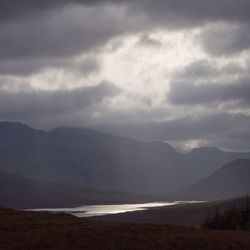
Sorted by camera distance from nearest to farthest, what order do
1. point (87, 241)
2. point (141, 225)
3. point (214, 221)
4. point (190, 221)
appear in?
1. point (87, 241)
2. point (141, 225)
3. point (214, 221)
4. point (190, 221)

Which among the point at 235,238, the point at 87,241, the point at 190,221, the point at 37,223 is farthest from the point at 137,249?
the point at 190,221

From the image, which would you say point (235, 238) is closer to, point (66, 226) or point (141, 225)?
point (141, 225)

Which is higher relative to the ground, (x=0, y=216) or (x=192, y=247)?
(x=0, y=216)

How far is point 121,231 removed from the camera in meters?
48.5

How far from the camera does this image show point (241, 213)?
278ft

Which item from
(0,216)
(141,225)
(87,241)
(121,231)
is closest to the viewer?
(87,241)

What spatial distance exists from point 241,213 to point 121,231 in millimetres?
42562

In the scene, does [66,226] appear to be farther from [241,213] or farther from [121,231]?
[241,213]

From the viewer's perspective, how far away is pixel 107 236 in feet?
151

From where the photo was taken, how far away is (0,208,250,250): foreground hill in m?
42.5

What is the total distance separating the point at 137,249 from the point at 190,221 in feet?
536

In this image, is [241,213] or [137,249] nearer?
[137,249]

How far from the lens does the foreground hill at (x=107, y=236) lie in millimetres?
42531

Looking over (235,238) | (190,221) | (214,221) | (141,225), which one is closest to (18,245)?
(141,225)
